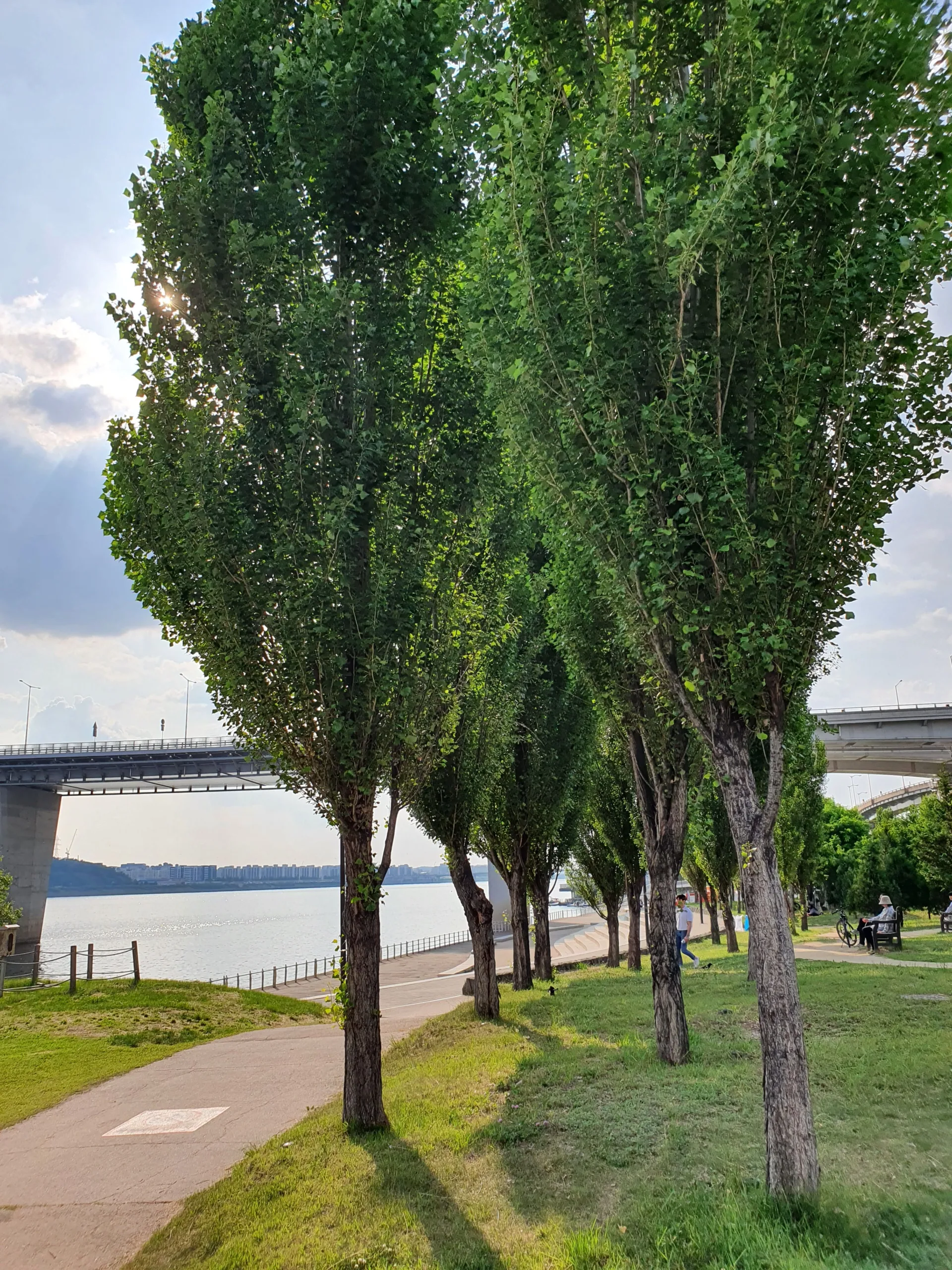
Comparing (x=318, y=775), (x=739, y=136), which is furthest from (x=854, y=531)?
(x=318, y=775)

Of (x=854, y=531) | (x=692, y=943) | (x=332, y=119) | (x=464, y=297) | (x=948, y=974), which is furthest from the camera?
(x=692, y=943)

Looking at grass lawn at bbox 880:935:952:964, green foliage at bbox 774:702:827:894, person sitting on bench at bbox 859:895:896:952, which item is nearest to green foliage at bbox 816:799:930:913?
green foliage at bbox 774:702:827:894

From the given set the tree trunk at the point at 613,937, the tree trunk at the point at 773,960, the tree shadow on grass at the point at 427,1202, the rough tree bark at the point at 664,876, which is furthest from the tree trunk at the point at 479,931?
the tree trunk at the point at 613,937

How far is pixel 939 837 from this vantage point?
3216 cm

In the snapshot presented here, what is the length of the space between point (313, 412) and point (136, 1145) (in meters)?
8.50

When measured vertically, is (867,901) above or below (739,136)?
below

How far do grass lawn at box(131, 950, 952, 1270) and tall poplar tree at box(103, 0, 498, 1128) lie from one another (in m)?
1.57

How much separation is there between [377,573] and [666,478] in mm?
3731

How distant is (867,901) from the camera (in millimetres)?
49438

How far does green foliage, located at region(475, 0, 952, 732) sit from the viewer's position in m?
5.79

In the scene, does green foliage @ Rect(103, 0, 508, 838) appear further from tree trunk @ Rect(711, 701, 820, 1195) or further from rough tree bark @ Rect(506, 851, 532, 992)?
rough tree bark @ Rect(506, 851, 532, 992)

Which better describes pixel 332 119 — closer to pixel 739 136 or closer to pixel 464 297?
pixel 464 297

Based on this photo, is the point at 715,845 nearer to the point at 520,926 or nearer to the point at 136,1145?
the point at 520,926

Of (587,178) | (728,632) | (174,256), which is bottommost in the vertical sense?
(728,632)
